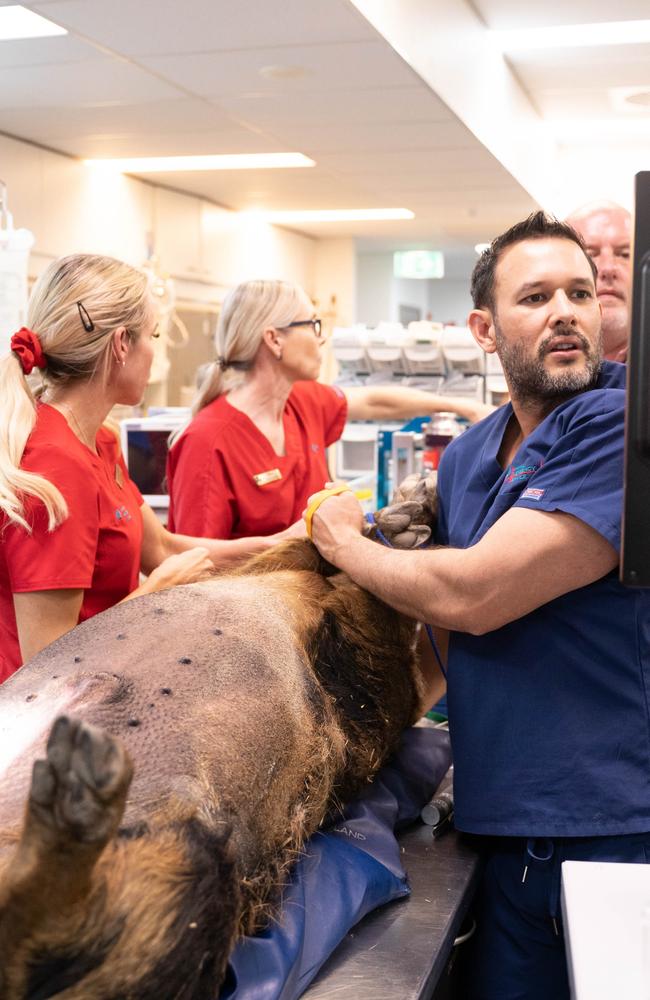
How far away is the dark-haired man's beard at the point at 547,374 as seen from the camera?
5.68 ft

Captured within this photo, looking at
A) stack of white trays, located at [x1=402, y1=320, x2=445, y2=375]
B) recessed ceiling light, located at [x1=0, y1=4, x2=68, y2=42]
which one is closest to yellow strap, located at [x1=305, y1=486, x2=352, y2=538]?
recessed ceiling light, located at [x1=0, y1=4, x2=68, y2=42]

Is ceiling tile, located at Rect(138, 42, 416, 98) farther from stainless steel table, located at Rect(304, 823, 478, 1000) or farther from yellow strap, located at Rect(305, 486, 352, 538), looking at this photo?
stainless steel table, located at Rect(304, 823, 478, 1000)

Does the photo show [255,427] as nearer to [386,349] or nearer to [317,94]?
[386,349]

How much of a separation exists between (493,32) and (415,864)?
4814 millimetres

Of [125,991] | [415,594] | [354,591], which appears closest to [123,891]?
[125,991]

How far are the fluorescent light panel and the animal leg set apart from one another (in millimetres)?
5067

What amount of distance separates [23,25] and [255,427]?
2.04m

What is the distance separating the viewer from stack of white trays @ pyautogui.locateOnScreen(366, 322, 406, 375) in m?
5.08

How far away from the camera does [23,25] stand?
12.8 feet

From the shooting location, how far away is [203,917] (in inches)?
44.8

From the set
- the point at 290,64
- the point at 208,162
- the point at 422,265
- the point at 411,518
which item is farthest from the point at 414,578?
the point at 422,265

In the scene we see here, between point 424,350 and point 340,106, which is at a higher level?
point 340,106

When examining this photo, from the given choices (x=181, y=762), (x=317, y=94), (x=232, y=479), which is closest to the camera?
(x=181, y=762)

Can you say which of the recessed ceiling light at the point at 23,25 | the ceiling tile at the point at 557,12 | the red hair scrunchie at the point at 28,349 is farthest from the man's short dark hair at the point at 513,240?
the ceiling tile at the point at 557,12
